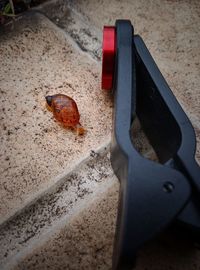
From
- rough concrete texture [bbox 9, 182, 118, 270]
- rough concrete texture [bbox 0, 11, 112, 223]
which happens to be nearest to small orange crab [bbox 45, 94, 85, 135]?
rough concrete texture [bbox 0, 11, 112, 223]

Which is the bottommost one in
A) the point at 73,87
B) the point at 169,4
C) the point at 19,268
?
the point at 19,268

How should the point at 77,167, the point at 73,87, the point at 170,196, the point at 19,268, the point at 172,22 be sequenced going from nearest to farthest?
the point at 170,196 < the point at 19,268 < the point at 77,167 < the point at 73,87 < the point at 172,22

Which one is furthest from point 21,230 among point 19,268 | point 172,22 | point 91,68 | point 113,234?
point 172,22

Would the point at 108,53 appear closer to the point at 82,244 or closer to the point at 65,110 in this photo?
the point at 65,110

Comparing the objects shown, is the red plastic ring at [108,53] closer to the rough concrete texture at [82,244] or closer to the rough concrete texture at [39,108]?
the rough concrete texture at [39,108]

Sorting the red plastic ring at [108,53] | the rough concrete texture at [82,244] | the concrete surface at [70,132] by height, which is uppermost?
the red plastic ring at [108,53]

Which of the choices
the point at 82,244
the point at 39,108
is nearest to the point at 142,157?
the point at 82,244

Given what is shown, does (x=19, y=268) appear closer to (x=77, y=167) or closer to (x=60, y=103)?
(x=77, y=167)

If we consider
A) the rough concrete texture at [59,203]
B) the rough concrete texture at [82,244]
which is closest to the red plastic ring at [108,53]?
the rough concrete texture at [59,203]
